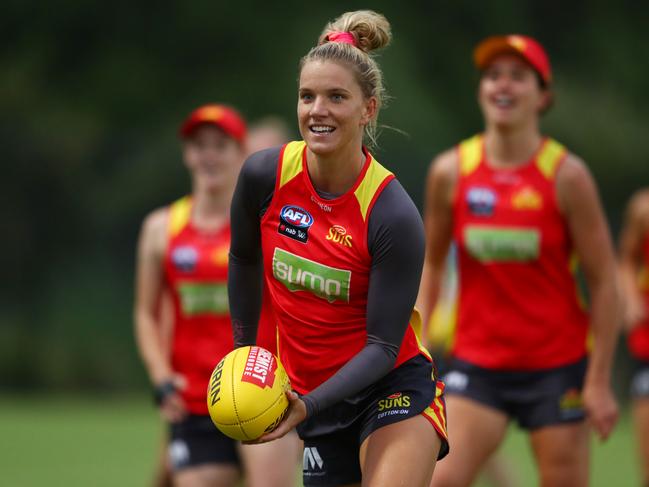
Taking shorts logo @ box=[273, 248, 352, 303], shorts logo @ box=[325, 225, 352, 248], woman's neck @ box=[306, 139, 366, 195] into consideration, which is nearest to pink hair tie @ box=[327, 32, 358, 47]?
woman's neck @ box=[306, 139, 366, 195]

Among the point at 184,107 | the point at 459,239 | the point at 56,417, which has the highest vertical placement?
the point at 184,107

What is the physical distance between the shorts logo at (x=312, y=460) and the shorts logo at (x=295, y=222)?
793 mm

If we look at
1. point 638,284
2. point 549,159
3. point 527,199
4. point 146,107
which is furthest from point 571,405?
point 146,107

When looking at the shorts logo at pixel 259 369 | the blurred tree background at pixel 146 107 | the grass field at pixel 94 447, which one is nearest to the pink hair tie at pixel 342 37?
the shorts logo at pixel 259 369

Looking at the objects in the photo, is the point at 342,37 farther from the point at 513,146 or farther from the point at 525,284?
the point at 525,284

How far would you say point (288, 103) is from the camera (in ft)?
60.8

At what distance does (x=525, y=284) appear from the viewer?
592 centimetres

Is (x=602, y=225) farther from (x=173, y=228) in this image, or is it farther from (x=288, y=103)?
(x=288, y=103)

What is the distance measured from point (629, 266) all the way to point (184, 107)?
10.8 meters

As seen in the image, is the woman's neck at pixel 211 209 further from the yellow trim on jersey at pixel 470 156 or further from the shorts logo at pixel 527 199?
the shorts logo at pixel 527 199

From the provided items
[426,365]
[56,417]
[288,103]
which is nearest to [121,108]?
[288,103]

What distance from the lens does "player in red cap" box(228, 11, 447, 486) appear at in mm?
4266

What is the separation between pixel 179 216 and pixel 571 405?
2229mm

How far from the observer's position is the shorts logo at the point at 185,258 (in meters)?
6.40
